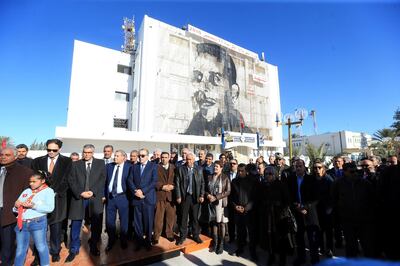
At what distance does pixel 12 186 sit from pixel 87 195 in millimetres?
1137

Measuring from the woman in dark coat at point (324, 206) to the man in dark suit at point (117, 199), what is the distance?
393 centimetres

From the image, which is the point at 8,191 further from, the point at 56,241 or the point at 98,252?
the point at 98,252

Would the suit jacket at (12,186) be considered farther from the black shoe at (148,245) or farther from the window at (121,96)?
the window at (121,96)

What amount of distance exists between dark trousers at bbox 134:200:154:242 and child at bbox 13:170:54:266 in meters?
1.59

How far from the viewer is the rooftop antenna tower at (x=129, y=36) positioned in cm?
2974

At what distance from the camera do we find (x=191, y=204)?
517 centimetres

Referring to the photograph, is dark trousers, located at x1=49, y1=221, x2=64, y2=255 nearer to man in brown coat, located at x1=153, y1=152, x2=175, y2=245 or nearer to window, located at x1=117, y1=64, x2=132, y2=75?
man in brown coat, located at x1=153, y1=152, x2=175, y2=245

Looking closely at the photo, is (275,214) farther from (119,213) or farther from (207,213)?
(119,213)

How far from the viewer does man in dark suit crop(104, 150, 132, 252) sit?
15.1 feet

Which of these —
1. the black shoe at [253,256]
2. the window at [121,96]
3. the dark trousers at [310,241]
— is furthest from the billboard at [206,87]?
the dark trousers at [310,241]

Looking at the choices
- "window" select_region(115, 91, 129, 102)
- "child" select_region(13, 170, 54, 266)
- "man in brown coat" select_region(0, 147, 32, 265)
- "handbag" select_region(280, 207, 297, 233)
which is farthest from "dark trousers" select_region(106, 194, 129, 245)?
"window" select_region(115, 91, 129, 102)

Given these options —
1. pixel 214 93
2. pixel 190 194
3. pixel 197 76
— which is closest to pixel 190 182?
pixel 190 194

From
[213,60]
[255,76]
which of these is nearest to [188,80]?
[213,60]

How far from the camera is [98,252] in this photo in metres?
4.33
